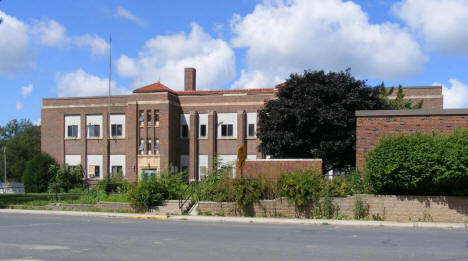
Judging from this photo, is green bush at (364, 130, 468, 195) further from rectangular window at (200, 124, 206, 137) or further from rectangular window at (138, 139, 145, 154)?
rectangular window at (138, 139, 145, 154)

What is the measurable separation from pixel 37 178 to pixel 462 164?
133 ft

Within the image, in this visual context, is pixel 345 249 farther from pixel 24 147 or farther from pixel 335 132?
pixel 24 147

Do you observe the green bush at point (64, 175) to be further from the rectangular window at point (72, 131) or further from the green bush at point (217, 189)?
the green bush at point (217, 189)

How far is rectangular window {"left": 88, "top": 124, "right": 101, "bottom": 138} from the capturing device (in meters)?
52.0

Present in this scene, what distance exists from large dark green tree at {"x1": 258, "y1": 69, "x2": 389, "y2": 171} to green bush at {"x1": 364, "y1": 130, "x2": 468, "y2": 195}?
491 inches

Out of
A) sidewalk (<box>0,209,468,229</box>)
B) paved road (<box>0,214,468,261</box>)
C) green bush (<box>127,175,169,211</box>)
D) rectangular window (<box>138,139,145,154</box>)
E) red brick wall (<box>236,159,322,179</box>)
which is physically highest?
rectangular window (<box>138,139,145,154</box>)

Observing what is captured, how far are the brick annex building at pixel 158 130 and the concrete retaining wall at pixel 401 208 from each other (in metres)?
26.8

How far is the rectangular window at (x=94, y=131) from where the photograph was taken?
171 feet

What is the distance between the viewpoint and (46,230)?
53.2 ft

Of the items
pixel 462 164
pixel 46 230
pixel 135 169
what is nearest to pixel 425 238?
pixel 462 164

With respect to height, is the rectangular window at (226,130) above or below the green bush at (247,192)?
above

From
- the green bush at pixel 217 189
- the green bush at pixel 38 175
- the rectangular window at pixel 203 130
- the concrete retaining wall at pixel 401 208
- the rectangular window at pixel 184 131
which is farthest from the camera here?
the rectangular window at pixel 184 131

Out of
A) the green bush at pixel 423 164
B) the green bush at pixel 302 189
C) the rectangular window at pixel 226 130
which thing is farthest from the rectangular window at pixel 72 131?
the green bush at pixel 423 164

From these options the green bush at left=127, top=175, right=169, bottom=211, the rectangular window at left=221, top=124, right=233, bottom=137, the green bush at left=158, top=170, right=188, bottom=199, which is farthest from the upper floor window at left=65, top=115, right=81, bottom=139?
the green bush at left=127, top=175, right=169, bottom=211
